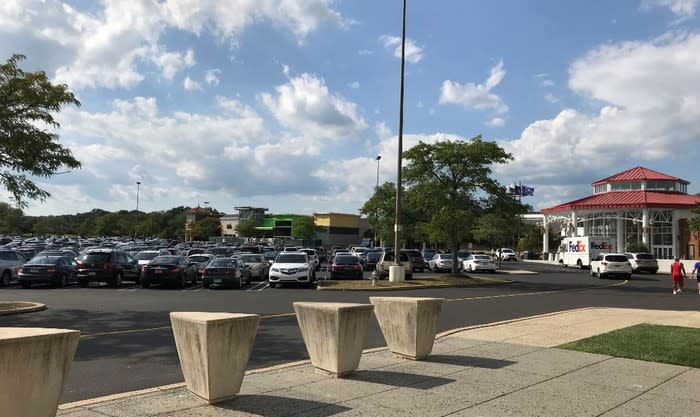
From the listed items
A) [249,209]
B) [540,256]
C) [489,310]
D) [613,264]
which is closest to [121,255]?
[489,310]

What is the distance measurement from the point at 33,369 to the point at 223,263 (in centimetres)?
2142

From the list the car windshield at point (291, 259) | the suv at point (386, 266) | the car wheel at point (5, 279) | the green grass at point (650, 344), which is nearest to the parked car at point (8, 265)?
the car wheel at point (5, 279)

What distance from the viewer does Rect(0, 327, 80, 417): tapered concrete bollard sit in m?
4.48

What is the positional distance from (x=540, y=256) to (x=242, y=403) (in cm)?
8507

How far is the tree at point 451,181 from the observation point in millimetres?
30359

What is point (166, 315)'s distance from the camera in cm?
1483

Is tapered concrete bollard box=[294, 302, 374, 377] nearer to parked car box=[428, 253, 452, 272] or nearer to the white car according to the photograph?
the white car

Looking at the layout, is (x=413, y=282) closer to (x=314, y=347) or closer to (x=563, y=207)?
(x=314, y=347)

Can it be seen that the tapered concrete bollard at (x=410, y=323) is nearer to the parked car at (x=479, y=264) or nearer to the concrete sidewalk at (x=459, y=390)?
the concrete sidewalk at (x=459, y=390)

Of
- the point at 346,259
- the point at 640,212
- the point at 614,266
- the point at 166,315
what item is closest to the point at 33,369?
the point at 166,315

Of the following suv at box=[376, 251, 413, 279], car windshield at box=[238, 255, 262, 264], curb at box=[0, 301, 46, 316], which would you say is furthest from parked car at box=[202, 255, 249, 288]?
curb at box=[0, 301, 46, 316]

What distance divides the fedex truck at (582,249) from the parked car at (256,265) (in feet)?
101

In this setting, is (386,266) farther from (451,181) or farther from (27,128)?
(27,128)

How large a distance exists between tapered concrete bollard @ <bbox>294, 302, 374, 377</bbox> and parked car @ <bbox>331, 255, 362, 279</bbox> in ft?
73.9
